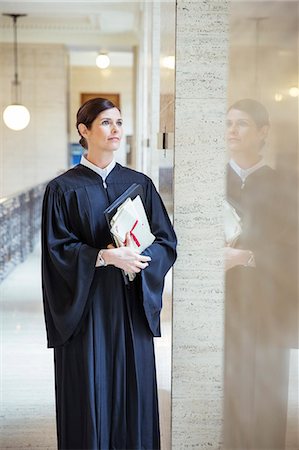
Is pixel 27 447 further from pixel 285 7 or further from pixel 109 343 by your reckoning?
pixel 285 7

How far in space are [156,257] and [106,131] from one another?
44 centimetres

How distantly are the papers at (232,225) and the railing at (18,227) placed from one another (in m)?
5.88

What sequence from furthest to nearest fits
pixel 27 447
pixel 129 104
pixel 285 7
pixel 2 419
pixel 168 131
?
pixel 129 104
pixel 2 419
pixel 27 447
pixel 168 131
pixel 285 7

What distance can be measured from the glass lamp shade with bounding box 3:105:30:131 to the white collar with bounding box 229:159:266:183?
31.3 feet

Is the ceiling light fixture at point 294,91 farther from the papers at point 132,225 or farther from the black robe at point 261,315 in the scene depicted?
the papers at point 132,225

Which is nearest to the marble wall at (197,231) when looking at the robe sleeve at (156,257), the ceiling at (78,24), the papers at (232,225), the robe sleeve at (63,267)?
the robe sleeve at (156,257)

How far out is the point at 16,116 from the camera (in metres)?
9.58

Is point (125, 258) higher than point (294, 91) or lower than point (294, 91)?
lower

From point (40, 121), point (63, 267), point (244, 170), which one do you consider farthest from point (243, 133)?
point (40, 121)

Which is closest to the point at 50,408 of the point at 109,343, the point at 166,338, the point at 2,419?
the point at 2,419

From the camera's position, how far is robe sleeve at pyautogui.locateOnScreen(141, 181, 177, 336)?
6.82 feet

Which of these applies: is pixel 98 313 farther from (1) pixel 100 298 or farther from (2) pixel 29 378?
(2) pixel 29 378

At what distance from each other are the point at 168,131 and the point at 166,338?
80 cm

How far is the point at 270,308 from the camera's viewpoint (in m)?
0.29
